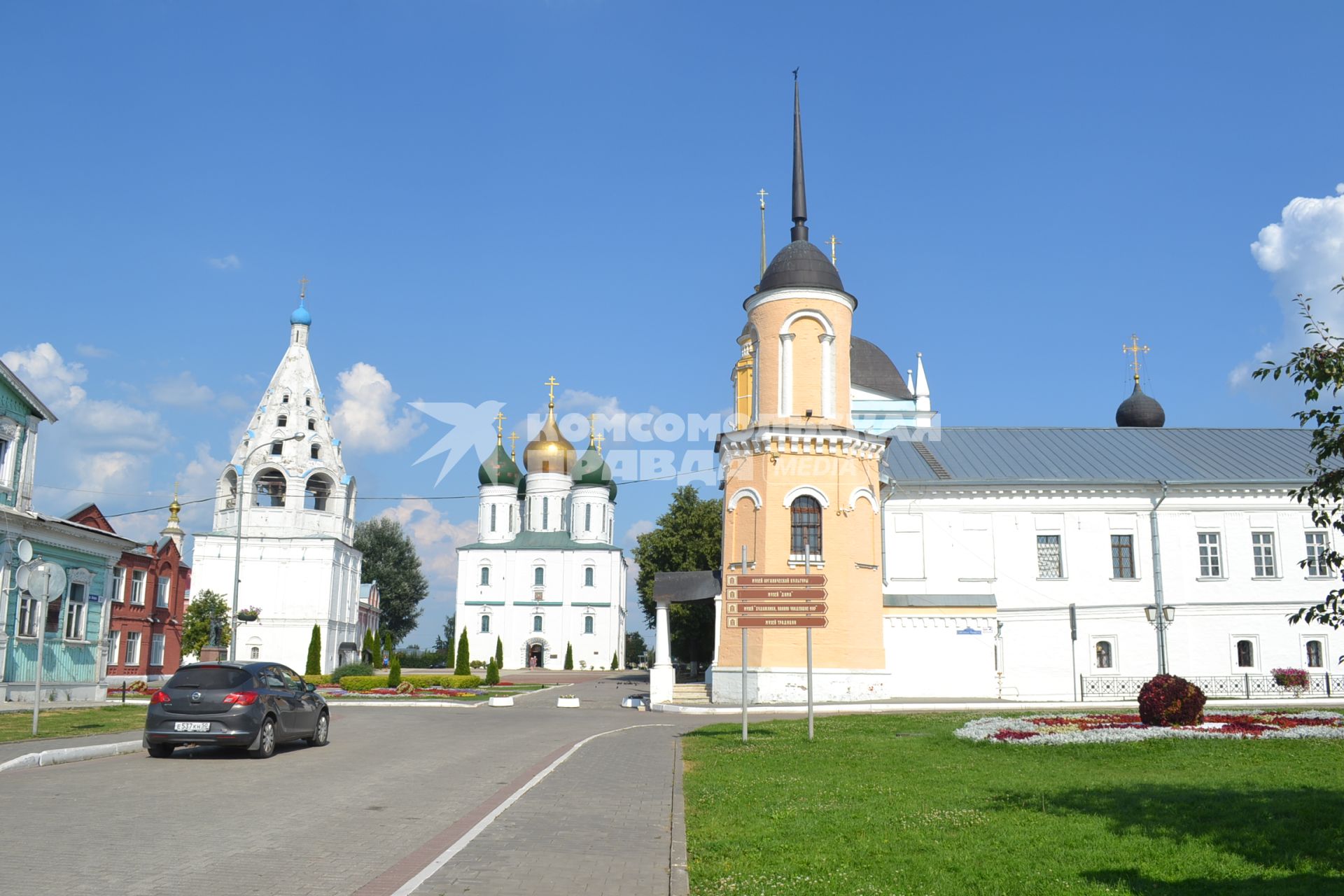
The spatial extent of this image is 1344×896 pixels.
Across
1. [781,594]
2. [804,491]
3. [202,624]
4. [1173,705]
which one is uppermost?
[804,491]

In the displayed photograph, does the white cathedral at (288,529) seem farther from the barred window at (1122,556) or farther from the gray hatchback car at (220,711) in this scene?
the gray hatchback car at (220,711)

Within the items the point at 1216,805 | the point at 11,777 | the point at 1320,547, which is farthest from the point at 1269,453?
the point at 11,777

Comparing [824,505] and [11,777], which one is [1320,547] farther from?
[11,777]

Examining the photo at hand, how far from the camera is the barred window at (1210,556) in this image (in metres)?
36.3

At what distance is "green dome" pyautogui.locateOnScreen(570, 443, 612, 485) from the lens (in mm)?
87188

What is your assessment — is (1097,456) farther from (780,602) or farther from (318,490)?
(318,490)

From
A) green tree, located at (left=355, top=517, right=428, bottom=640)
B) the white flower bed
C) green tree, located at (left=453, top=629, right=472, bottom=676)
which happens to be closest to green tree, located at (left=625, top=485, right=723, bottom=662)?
green tree, located at (left=453, top=629, right=472, bottom=676)

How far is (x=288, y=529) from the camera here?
206 feet

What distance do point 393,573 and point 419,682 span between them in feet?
167

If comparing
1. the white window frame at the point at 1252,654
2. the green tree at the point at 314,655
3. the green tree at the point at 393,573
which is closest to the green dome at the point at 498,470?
the green tree at the point at 393,573

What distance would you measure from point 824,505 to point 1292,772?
63.4 ft

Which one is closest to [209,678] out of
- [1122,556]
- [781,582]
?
[781,582]

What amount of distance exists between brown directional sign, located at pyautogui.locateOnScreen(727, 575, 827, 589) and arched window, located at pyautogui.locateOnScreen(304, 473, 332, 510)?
48534mm

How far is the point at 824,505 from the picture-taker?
103 ft
